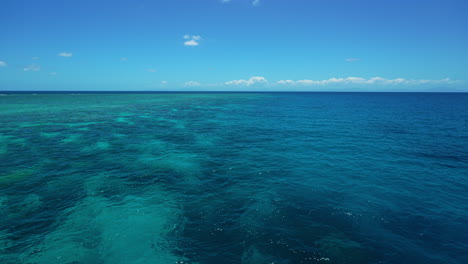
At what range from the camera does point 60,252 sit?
8898 mm

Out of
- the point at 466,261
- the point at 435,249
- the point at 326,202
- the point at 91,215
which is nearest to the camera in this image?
the point at 466,261

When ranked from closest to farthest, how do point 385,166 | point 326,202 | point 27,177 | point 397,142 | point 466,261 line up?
point 466,261, point 326,202, point 27,177, point 385,166, point 397,142

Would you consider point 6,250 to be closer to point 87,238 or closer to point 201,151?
point 87,238

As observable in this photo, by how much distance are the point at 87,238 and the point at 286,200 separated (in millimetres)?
10691

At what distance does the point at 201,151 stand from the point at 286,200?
1212 cm

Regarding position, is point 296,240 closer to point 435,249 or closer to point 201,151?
point 435,249

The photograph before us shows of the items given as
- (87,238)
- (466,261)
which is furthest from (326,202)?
(87,238)

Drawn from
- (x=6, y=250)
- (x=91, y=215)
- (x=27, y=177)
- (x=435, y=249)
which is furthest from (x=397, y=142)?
(x=27, y=177)

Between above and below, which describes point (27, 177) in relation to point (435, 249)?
A: above

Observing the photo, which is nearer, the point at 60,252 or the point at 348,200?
the point at 60,252

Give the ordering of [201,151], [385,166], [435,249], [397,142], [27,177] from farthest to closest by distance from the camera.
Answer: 1. [397,142]
2. [201,151]
3. [385,166]
4. [27,177]
5. [435,249]

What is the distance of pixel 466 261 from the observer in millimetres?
8664

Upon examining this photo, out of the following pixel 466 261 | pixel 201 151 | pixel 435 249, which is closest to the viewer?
pixel 466 261

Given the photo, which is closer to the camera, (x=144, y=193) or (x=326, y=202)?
(x=326, y=202)
